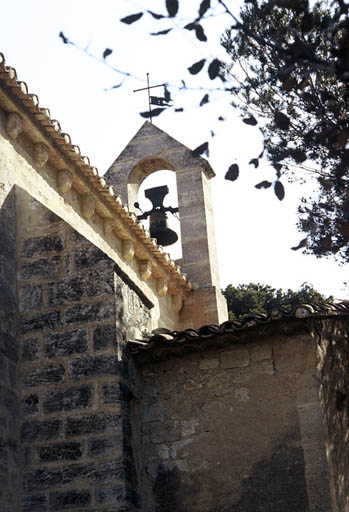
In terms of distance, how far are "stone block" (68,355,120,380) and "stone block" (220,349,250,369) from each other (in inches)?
37.5

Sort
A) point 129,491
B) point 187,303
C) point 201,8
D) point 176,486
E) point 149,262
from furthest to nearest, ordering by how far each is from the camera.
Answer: point 187,303 < point 149,262 < point 176,486 < point 129,491 < point 201,8

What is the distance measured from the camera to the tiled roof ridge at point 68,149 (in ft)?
25.3

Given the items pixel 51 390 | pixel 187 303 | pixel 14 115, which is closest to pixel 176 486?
pixel 51 390

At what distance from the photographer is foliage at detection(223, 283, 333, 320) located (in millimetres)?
18766

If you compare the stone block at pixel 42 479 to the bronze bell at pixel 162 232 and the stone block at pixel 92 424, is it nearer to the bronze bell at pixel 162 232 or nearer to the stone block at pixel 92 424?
the stone block at pixel 92 424

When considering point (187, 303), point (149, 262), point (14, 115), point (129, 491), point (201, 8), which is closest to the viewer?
point (201, 8)

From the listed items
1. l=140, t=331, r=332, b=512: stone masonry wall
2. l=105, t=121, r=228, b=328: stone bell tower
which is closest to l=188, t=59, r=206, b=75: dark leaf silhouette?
l=140, t=331, r=332, b=512: stone masonry wall

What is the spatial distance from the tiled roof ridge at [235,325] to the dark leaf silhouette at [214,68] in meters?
2.97

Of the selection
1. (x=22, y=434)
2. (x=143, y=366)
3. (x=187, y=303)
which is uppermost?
(x=187, y=303)

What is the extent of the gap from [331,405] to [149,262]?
180 inches

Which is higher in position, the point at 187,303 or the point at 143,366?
the point at 187,303

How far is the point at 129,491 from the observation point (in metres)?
6.44

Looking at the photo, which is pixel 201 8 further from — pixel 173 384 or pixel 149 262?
pixel 149 262

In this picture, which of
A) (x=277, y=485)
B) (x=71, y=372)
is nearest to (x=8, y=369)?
(x=71, y=372)
